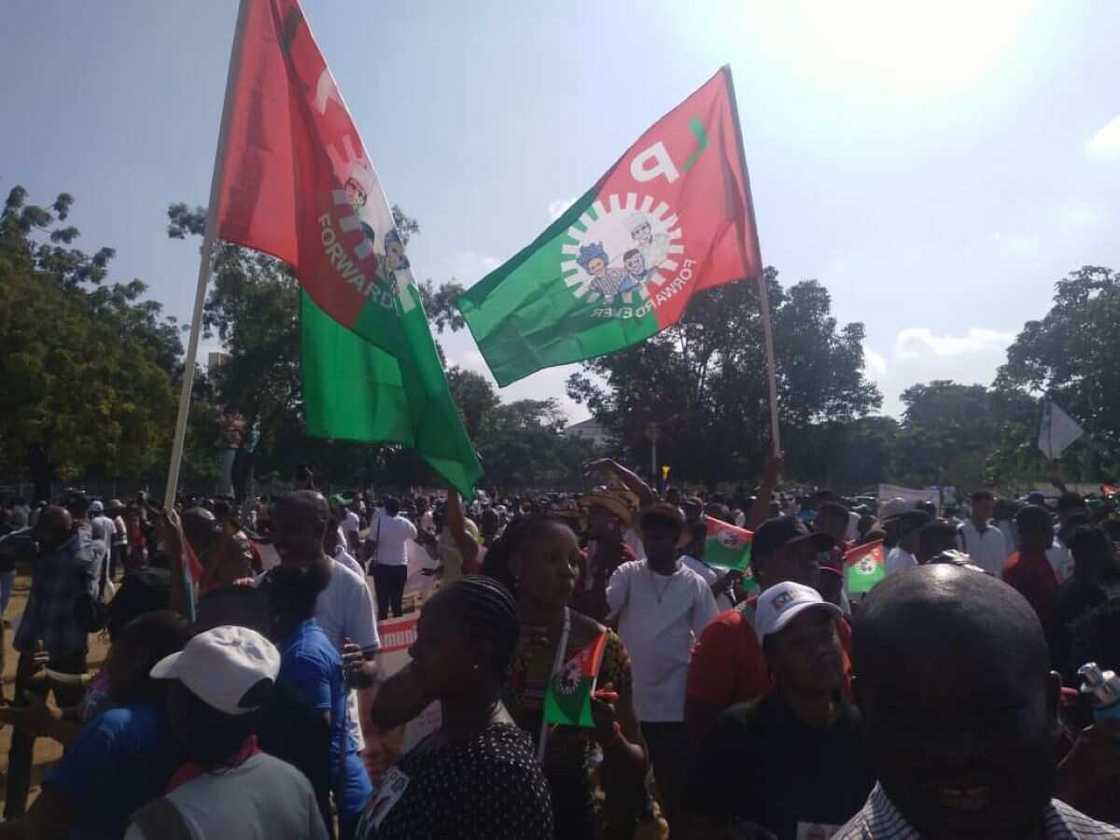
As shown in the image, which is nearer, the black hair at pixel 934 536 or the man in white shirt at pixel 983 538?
the black hair at pixel 934 536

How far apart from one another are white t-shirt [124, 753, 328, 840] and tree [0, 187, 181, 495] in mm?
24693

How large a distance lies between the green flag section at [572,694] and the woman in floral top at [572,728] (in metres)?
0.04

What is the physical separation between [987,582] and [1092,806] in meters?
1.34

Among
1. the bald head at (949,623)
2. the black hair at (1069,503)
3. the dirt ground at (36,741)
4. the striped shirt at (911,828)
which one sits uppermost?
the bald head at (949,623)

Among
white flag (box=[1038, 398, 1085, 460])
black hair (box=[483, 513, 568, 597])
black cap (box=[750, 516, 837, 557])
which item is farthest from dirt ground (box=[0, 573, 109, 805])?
white flag (box=[1038, 398, 1085, 460])

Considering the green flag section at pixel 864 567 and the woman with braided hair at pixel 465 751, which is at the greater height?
the woman with braided hair at pixel 465 751

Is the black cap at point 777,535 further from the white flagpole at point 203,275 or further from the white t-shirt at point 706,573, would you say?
the white flagpole at point 203,275

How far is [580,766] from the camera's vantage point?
10.1 feet

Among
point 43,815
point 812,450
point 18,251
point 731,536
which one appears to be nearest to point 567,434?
point 812,450

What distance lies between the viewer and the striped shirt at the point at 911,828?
55.1 inches

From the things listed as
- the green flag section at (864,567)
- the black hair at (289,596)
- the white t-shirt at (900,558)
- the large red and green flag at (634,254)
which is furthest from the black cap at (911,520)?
the black hair at (289,596)

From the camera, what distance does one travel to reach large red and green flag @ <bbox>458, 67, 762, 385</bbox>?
19.9ft

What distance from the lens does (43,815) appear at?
8.49 feet

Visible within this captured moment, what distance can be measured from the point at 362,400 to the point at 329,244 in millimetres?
759
